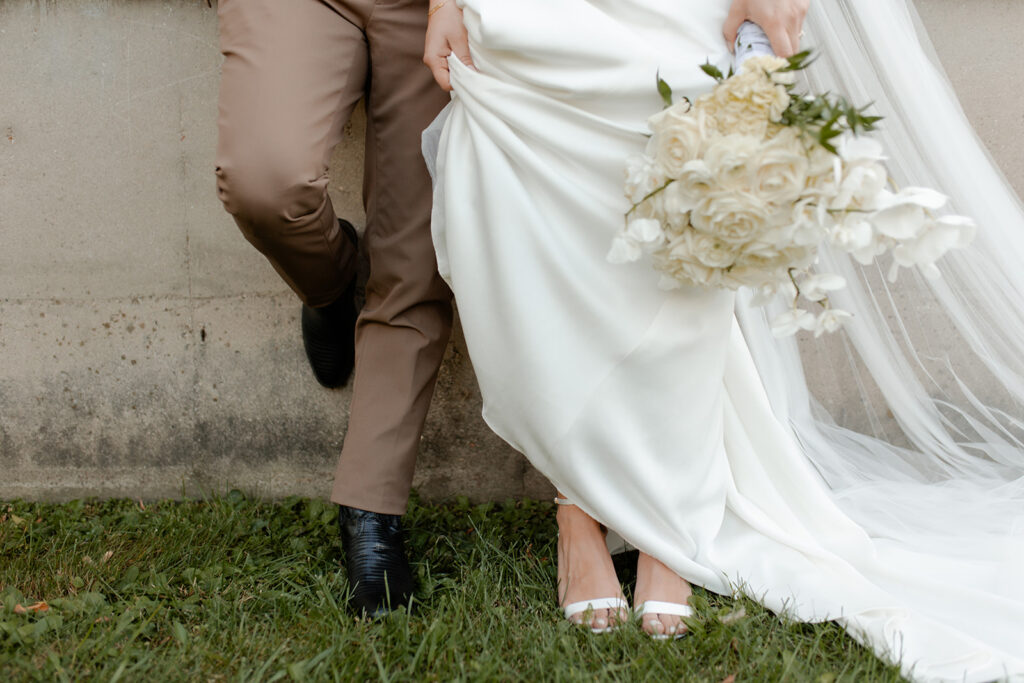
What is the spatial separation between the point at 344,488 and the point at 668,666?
84 centimetres

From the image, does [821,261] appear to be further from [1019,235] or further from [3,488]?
[3,488]

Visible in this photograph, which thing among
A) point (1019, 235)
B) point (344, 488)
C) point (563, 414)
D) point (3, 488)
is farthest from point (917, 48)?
point (3, 488)

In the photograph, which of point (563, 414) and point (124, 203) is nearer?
point (563, 414)

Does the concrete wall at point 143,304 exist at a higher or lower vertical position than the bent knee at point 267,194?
lower

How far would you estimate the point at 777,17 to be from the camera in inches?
61.1

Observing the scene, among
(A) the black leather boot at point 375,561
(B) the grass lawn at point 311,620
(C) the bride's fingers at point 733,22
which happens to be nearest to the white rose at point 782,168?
(C) the bride's fingers at point 733,22

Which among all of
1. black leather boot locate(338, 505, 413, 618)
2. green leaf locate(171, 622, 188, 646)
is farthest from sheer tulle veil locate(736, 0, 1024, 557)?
green leaf locate(171, 622, 188, 646)

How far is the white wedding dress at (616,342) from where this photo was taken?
159 cm

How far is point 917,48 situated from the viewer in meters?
1.89

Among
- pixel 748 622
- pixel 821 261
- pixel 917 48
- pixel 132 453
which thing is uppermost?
pixel 917 48

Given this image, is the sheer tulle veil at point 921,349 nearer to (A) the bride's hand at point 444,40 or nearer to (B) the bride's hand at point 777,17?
(B) the bride's hand at point 777,17

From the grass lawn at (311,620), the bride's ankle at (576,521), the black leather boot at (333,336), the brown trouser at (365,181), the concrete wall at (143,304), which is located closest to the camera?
the grass lawn at (311,620)

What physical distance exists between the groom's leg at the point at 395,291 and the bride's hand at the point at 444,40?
0.61 ft

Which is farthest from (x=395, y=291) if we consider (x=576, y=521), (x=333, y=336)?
(x=576, y=521)
